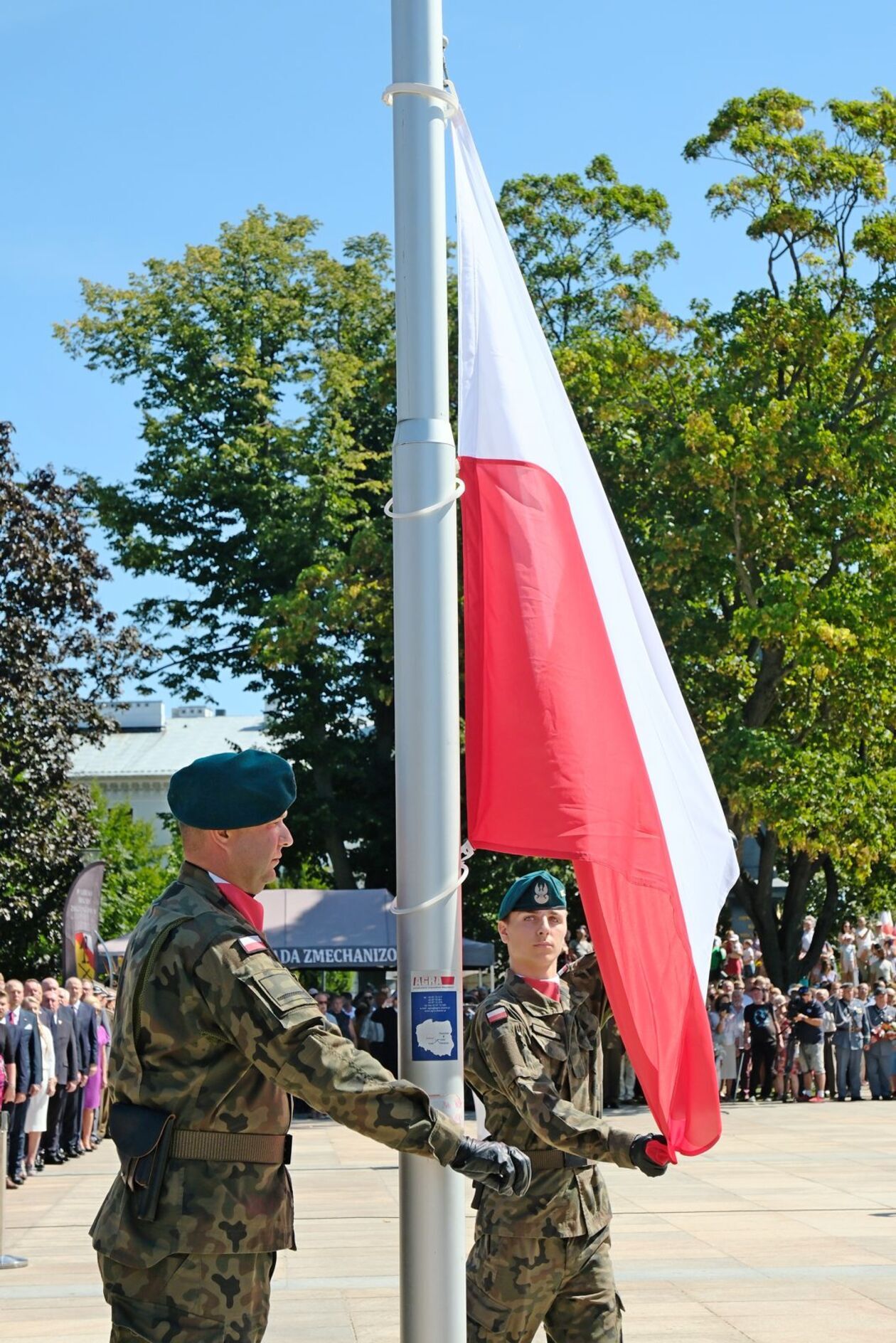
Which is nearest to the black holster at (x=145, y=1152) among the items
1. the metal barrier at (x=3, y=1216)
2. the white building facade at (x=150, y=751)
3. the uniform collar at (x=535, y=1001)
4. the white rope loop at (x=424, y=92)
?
the uniform collar at (x=535, y=1001)

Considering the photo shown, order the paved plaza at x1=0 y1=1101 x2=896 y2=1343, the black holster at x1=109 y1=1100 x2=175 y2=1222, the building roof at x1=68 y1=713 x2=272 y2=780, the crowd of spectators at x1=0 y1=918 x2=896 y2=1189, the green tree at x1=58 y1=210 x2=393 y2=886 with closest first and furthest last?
the black holster at x1=109 y1=1100 x2=175 y2=1222 < the paved plaza at x1=0 y1=1101 x2=896 y2=1343 < the crowd of spectators at x1=0 y1=918 x2=896 y2=1189 < the green tree at x1=58 y1=210 x2=393 y2=886 < the building roof at x1=68 y1=713 x2=272 y2=780

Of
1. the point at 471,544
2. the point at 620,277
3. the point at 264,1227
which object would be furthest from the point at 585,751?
the point at 620,277

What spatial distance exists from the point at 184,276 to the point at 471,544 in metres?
36.3

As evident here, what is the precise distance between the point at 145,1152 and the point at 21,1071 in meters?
13.3

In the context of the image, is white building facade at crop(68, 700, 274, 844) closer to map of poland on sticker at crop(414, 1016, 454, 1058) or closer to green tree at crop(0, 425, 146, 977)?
green tree at crop(0, 425, 146, 977)

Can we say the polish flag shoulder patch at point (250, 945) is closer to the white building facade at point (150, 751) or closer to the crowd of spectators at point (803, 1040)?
the crowd of spectators at point (803, 1040)

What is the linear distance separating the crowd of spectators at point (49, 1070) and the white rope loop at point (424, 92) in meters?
11.9

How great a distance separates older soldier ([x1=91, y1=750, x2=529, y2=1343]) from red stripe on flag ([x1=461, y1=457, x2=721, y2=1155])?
2.93ft

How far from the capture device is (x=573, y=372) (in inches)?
1114

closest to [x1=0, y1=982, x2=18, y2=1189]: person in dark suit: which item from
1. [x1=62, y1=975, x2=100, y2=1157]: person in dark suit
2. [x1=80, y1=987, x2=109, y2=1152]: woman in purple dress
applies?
[x1=62, y1=975, x2=100, y2=1157]: person in dark suit

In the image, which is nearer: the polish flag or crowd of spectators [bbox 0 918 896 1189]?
the polish flag

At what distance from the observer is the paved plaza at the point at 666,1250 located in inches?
349

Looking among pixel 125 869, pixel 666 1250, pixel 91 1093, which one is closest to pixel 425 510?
pixel 666 1250

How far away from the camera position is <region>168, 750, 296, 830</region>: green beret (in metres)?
4.00
